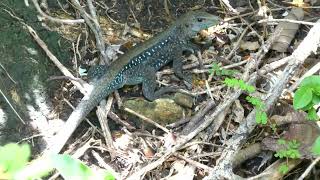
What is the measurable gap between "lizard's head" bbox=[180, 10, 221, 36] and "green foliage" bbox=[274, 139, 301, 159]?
1670 millimetres

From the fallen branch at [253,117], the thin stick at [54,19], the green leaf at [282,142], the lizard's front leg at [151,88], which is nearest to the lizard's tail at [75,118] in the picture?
the lizard's front leg at [151,88]

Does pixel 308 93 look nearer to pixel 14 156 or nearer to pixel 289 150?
pixel 289 150

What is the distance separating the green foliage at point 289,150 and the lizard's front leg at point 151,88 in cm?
114

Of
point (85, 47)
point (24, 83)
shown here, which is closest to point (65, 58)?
point (85, 47)

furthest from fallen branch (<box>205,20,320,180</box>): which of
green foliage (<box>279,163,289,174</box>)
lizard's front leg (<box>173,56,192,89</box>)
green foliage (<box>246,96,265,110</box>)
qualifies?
lizard's front leg (<box>173,56,192,89</box>)

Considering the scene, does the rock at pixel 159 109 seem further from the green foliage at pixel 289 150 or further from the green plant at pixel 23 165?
the green plant at pixel 23 165

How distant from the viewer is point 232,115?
351 cm

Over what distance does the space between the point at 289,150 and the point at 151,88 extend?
1424mm

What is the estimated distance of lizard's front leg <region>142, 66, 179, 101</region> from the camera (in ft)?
12.5

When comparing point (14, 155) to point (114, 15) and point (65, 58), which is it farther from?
point (114, 15)

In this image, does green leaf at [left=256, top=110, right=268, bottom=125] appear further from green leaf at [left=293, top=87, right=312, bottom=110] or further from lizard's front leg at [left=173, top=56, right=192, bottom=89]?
lizard's front leg at [left=173, top=56, right=192, bottom=89]

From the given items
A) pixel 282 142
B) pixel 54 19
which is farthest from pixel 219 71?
pixel 54 19

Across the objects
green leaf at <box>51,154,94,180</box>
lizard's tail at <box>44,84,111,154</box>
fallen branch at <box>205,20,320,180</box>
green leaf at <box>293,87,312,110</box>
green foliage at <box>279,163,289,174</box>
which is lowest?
green foliage at <box>279,163,289,174</box>

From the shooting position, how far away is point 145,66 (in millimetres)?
4137
